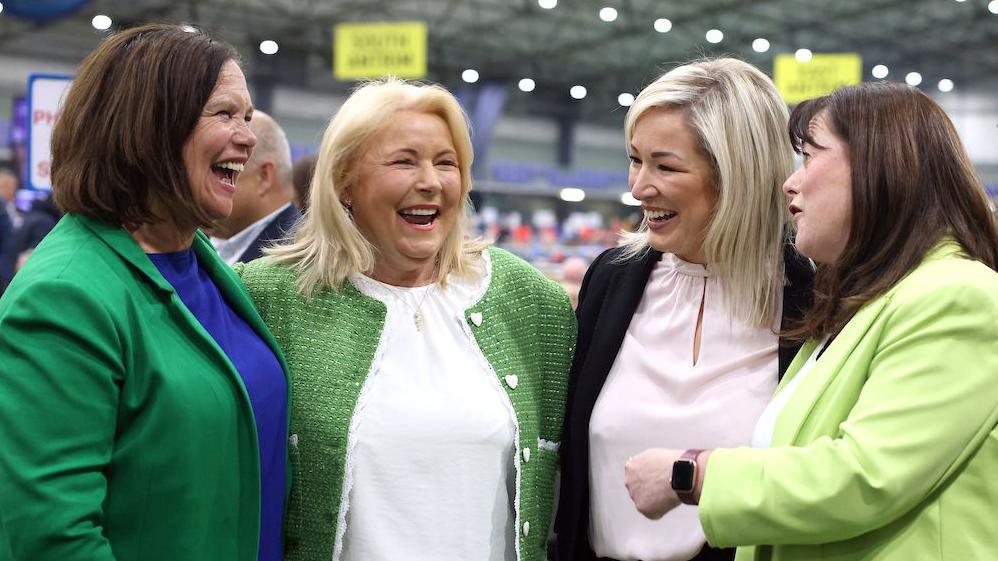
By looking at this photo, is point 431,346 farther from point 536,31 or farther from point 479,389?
point 536,31

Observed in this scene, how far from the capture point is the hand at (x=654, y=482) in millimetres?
1768

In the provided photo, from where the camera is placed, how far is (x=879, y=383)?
159cm

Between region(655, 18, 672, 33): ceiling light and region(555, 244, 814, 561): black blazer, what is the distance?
680 inches

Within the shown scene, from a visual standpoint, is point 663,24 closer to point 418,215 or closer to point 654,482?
point 418,215

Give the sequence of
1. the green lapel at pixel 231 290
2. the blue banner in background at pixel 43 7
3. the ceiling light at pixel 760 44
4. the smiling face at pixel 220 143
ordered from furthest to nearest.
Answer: the ceiling light at pixel 760 44 → the blue banner in background at pixel 43 7 → the green lapel at pixel 231 290 → the smiling face at pixel 220 143

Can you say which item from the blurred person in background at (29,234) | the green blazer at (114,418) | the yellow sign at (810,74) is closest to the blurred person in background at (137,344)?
the green blazer at (114,418)

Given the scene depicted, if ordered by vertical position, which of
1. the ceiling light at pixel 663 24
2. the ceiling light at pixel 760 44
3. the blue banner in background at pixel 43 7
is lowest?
the blue banner in background at pixel 43 7

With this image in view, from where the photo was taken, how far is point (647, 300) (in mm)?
2498

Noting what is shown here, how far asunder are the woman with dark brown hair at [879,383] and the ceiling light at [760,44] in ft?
60.6

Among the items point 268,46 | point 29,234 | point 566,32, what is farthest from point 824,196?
point 566,32

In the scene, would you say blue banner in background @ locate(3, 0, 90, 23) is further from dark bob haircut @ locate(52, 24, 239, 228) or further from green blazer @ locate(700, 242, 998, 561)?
green blazer @ locate(700, 242, 998, 561)

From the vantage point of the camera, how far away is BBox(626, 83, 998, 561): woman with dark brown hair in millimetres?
1539

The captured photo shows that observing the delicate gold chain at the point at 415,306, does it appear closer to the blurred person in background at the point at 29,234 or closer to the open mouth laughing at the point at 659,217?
the open mouth laughing at the point at 659,217

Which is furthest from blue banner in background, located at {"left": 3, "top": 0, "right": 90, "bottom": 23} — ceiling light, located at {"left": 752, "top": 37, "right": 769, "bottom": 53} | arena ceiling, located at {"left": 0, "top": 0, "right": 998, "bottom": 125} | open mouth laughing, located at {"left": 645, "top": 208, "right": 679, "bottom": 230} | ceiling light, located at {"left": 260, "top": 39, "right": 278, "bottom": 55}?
ceiling light, located at {"left": 752, "top": 37, "right": 769, "bottom": 53}
